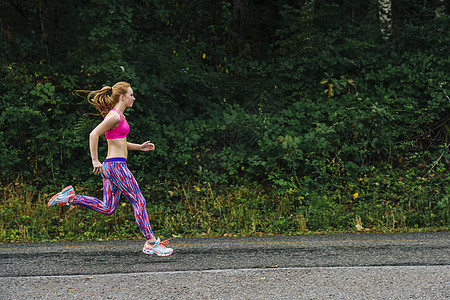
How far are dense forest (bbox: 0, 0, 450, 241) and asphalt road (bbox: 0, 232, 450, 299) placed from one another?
1.52 meters

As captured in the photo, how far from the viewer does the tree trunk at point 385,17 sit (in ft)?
43.0

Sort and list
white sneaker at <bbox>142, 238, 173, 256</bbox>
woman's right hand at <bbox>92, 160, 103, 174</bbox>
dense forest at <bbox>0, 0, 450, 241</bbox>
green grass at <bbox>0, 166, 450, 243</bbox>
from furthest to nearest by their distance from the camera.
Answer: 1. dense forest at <bbox>0, 0, 450, 241</bbox>
2. green grass at <bbox>0, 166, 450, 243</bbox>
3. white sneaker at <bbox>142, 238, 173, 256</bbox>
4. woman's right hand at <bbox>92, 160, 103, 174</bbox>

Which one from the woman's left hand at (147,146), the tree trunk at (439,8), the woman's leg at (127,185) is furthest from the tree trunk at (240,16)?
the woman's leg at (127,185)

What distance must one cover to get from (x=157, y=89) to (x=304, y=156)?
3519mm

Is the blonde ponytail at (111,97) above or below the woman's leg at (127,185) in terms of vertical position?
above

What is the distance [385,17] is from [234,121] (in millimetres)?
4983

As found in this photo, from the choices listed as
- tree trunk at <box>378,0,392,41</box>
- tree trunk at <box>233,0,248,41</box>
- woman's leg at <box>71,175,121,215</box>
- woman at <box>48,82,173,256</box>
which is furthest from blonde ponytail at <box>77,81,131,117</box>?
tree trunk at <box>233,0,248,41</box>

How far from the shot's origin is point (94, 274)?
18.2 feet

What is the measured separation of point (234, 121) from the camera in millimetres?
11469

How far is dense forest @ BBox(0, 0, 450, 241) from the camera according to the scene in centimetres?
924

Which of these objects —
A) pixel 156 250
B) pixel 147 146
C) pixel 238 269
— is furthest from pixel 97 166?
pixel 238 269

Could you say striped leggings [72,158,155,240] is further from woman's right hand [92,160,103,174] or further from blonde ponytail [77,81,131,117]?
blonde ponytail [77,81,131,117]

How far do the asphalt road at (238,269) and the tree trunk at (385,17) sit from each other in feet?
23.0

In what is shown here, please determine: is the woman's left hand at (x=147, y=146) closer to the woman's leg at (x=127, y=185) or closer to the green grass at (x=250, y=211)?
the woman's leg at (x=127, y=185)
